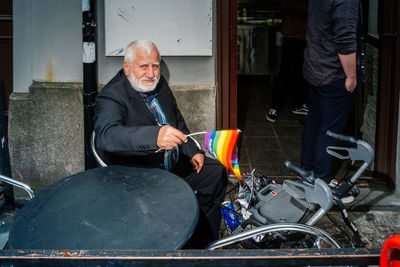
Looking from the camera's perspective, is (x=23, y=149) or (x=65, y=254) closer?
(x=65, y=254)

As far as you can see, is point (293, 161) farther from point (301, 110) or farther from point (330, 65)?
point (301, 110)

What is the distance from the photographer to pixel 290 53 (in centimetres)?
684

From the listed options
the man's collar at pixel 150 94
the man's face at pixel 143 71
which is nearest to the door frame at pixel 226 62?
the man's collar at pixel 150 94

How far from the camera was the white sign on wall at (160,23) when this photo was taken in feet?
15.5

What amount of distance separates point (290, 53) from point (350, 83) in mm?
2479

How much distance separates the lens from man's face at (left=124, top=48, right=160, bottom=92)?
12.0 ft

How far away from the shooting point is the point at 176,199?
2.83 metres

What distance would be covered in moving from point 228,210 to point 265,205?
0.31 metres

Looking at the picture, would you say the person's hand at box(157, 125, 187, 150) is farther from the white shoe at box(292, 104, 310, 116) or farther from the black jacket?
the white shoe at box(292, 104, 310, 116)

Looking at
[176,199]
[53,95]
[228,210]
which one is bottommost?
[228,210]

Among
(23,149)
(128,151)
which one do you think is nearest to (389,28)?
(128,151)

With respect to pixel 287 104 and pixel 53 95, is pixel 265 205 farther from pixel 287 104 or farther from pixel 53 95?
pixel 287 104

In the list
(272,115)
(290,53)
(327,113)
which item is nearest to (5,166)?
(327,113)

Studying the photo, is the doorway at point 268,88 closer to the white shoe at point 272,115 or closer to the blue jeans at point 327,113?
the white shoe at point 272,115
